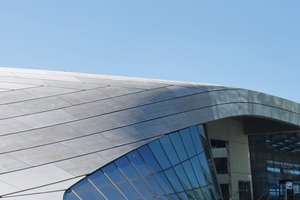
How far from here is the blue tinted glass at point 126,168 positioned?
589 inches

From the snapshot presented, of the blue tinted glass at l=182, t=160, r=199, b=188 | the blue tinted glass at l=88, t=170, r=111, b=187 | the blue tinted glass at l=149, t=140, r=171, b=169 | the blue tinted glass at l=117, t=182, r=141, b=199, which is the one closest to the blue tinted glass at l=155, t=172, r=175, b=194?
the blue tinted glass at l=149, t=140, r=171, b=169

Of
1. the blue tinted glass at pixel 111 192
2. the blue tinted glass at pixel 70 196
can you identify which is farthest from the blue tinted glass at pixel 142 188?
the blue tinted glass at pixel 70 196

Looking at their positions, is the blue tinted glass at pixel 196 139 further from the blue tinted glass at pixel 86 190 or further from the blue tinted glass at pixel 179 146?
the blue tinted glass at pixel 86 190

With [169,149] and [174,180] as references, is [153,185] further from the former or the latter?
[169,149]

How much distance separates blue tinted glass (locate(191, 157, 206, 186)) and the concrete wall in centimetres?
1004

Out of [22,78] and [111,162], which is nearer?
[111,162]

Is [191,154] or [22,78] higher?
[22,78]

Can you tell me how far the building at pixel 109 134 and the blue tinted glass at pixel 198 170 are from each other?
0.06 metres

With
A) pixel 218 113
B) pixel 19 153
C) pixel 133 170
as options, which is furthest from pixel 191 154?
pixel 19 153

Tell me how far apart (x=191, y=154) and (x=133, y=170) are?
5.47m

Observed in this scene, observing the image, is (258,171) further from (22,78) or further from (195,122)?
(22,78)

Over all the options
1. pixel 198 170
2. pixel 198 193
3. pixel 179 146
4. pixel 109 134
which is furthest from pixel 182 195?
pixel 109 134

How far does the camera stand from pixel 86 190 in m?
12.9

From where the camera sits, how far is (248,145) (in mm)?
33406
